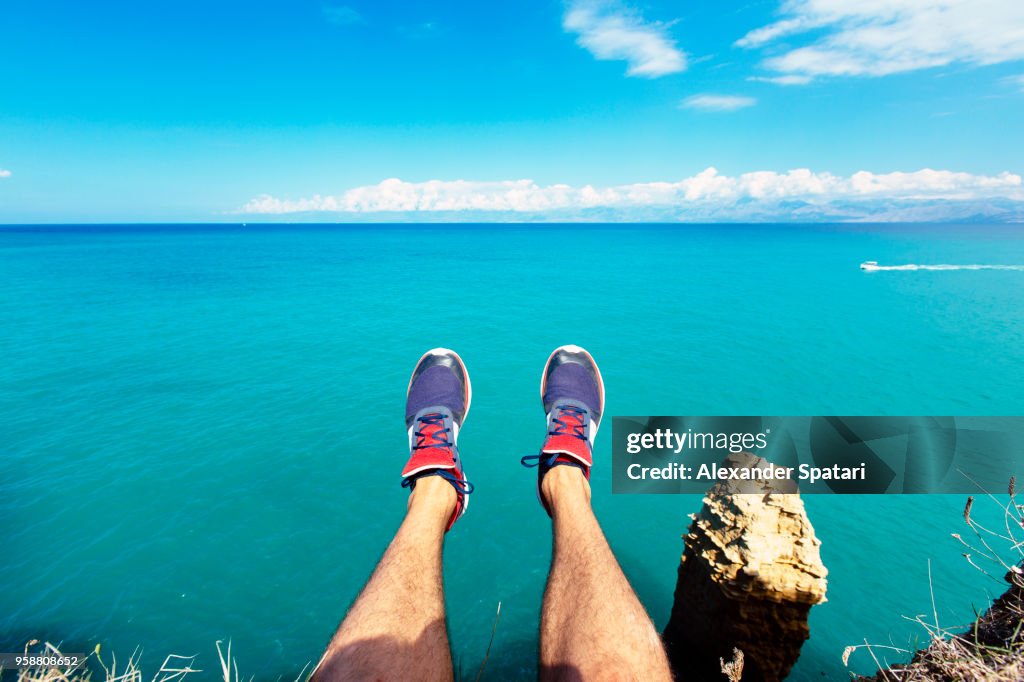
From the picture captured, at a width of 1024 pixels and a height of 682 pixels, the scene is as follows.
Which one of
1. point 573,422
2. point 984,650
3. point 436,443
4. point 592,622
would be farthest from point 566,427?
point 984,650

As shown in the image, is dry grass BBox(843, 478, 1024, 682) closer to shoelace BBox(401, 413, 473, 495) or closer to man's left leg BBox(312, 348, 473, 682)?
man's left leg BBox(312, 348, 473, 682)

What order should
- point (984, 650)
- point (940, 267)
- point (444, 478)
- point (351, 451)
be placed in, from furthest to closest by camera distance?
point (940, 267) < point (351, 451) < point (444, 478) < point (984, 650)

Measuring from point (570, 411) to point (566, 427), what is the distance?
1.00 ft

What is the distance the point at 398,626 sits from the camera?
1.84 m

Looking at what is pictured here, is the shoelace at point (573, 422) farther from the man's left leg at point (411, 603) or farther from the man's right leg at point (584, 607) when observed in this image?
the man's left leg at point (411, 603)

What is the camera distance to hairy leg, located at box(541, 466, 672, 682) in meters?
1.71

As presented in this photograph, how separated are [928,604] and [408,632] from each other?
5.64 metres

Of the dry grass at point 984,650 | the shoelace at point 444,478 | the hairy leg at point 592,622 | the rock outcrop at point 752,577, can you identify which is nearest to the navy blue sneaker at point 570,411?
the shoelace at point 444,478

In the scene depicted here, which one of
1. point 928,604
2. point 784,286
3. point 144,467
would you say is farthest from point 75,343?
point 784,286

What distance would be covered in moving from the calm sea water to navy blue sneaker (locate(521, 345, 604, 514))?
202 centimetres

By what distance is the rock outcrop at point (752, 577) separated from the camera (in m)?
2.19

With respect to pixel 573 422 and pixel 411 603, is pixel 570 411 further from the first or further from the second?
pixel 411 603

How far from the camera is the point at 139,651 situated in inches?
160

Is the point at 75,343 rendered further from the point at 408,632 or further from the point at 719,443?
the point at 719,443
